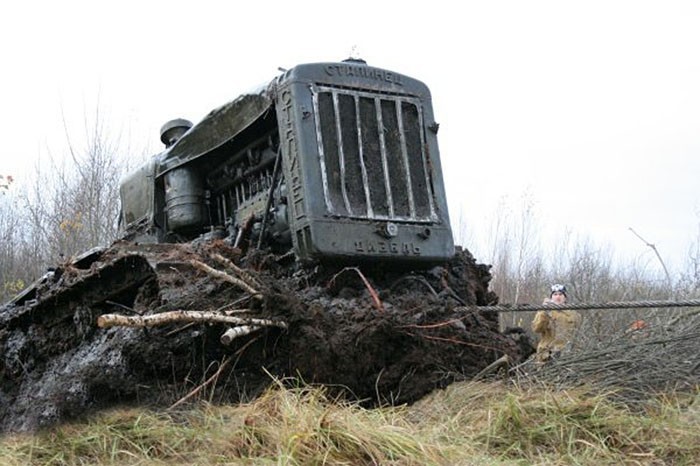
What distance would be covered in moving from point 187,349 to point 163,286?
13.2 inches

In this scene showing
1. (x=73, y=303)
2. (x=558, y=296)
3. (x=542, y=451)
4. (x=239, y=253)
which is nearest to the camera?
(x=542, y=451)

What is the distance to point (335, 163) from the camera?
17.3 feet

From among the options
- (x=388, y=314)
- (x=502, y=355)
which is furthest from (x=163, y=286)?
(x=502, y=355)

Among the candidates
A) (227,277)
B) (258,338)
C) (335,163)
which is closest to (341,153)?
(335,163)

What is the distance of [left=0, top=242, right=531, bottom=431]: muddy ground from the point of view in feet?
14.9

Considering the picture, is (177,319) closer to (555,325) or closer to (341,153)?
(341,153)

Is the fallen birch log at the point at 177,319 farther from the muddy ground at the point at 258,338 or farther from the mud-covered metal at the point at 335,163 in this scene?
the mud-covered metal at the point at 335,163

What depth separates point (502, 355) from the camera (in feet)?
16.6

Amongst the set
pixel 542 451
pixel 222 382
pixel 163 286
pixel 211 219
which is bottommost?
pixel 542 451

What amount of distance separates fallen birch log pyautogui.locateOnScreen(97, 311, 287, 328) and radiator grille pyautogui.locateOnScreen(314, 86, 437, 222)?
0.95m

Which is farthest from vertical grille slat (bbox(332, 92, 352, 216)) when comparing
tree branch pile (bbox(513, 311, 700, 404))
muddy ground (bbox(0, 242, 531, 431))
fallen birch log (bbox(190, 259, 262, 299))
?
tree branch pile (bbox(513, 311, 700, 404))

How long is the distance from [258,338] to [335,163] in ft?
3.97

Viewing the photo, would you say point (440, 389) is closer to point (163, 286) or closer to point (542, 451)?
point (542, 451)

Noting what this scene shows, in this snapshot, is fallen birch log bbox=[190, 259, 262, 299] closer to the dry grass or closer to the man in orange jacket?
the dry grass
